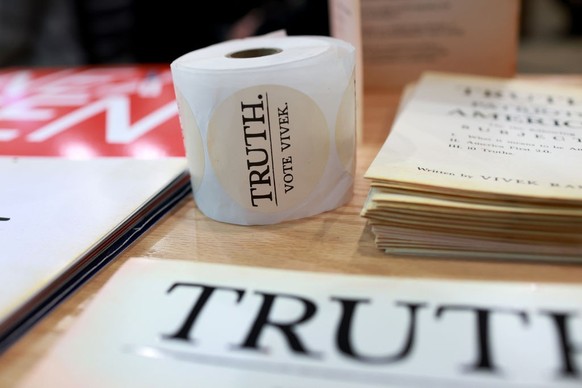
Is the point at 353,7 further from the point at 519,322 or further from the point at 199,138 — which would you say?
the point at 519,322

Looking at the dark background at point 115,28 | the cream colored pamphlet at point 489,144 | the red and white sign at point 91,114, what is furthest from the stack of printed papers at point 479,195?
the dark background at point 115,28

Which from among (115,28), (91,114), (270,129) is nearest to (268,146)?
(270,129)

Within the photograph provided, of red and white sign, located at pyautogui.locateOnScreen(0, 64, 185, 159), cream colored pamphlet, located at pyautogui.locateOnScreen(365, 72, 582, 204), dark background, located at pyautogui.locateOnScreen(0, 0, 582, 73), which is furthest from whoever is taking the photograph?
dark background, located at pyautogui.locateOnScreen(0, 0, 582, 73)

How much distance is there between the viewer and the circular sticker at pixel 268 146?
1.42 feet

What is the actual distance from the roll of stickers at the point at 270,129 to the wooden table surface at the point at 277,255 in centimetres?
2

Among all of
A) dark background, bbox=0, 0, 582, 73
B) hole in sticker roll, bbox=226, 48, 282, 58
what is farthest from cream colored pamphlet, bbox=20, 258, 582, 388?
dark background, bbox=0, 0, 582, 73

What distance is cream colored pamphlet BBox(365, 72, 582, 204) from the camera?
0.40 metres

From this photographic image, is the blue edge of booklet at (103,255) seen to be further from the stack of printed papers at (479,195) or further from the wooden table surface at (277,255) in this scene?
the stack of printed papers at (479,195)

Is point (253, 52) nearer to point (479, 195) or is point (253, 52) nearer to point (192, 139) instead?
point (192, 139)

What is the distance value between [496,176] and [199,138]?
23 centimetres

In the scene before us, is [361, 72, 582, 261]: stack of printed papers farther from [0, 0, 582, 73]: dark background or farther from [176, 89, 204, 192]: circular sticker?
[0, 0, 582, 73]: dark background

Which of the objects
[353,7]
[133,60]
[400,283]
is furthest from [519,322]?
[133,60]

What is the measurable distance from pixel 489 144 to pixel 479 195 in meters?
0.11

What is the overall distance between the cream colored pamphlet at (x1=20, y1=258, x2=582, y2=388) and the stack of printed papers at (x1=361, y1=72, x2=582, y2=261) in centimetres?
5
